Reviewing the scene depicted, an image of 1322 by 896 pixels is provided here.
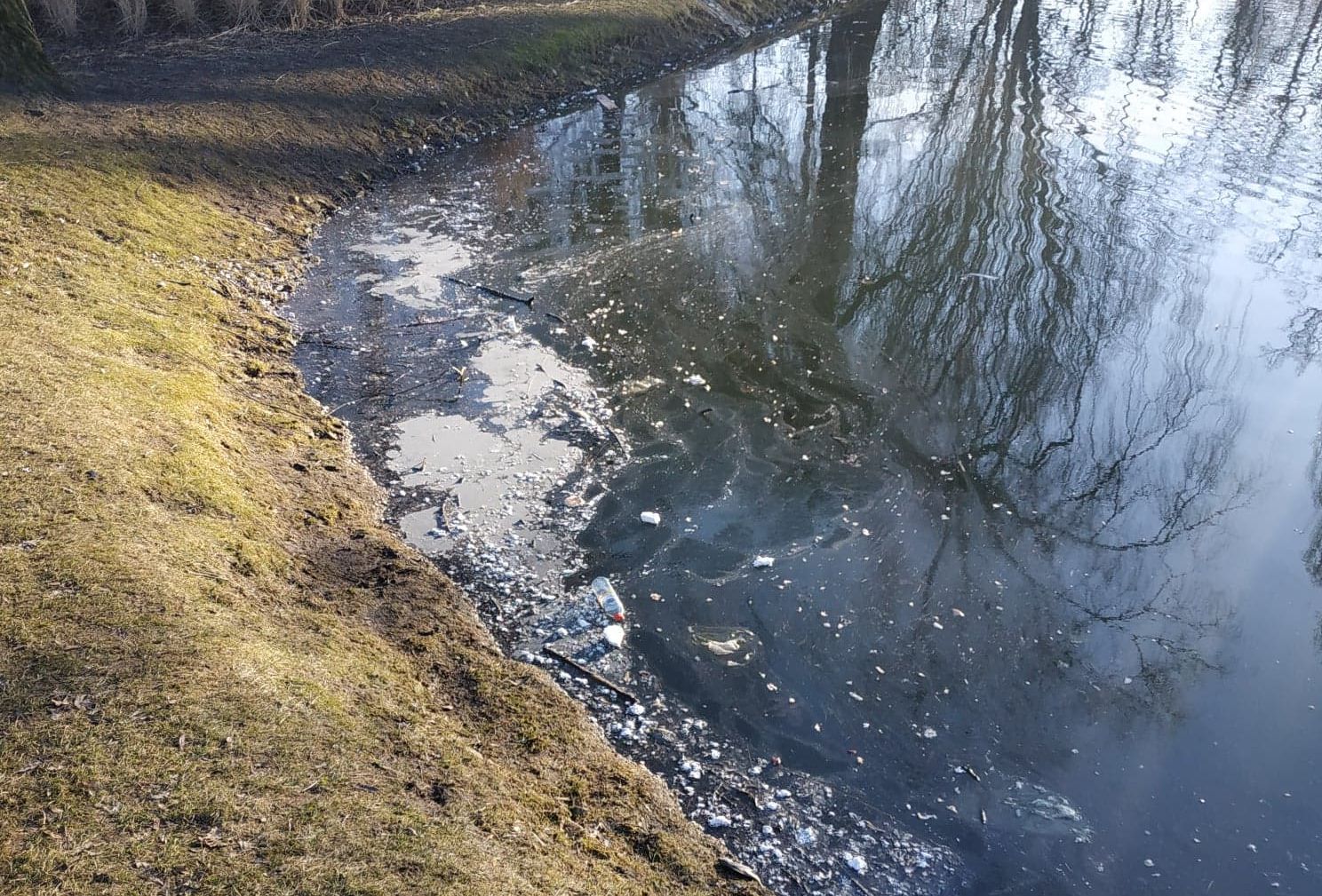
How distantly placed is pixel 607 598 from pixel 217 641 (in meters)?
2.12

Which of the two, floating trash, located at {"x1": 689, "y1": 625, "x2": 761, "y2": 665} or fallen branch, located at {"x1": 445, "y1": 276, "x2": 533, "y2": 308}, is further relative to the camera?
fallen branch, located at {"x1": 445, "y1": 276, "x2": 533, "y2": 308}

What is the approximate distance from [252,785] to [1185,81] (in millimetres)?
14868

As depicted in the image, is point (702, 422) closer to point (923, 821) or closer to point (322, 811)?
point (923, 821)

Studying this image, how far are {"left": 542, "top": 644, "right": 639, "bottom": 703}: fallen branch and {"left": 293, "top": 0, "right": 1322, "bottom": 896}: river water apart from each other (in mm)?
214

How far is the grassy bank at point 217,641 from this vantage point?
3217 mm

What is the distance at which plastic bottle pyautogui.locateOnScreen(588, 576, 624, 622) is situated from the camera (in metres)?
5.34

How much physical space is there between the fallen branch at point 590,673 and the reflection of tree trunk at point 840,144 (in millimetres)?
4443

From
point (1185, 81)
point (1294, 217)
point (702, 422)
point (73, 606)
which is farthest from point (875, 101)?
point (73, 606)

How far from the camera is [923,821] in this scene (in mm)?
4316

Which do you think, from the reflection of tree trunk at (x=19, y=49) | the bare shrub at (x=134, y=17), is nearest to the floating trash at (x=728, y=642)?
the reflection of tree trunk at (x=19, y=49)

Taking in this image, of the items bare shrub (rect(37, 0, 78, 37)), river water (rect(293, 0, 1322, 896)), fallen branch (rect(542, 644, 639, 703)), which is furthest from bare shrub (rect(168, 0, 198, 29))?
fallen branch (rect(542, 644, 639, 703))

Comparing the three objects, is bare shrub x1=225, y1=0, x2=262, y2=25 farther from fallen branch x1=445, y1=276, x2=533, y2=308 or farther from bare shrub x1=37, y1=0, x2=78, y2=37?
fallen branch x1=445, y1=276, x2=533, y2=308

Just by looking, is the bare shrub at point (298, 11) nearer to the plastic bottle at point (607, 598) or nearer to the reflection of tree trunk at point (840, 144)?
the reflection of tree trunk at point (840, 144)

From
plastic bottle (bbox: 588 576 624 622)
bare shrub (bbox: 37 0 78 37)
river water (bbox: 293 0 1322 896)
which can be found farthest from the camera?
bare shrub (bbox: 37 0 78 37)
